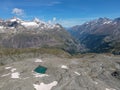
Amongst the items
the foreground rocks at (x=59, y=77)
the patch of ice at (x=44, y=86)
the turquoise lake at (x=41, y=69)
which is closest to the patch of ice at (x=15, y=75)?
the foreground rocks at (x=59, y=77)

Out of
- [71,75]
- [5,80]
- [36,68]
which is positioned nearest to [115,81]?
[71,75]

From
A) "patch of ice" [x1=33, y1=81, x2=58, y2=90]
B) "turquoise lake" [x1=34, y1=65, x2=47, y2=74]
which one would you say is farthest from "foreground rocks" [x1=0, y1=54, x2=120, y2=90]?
"turquoise lake" [x1=34, y1=65, x2=47, y2=74]

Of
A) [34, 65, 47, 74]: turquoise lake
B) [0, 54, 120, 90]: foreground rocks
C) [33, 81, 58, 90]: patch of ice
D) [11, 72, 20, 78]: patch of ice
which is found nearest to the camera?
[33, 81, 58, 90]: patch of ice

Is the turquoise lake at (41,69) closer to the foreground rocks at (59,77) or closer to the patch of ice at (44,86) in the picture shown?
the foreground rocks at (59,77)

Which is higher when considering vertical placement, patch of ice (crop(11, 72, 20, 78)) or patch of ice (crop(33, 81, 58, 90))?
patch of ice (crop(11, 72, 20, 78))

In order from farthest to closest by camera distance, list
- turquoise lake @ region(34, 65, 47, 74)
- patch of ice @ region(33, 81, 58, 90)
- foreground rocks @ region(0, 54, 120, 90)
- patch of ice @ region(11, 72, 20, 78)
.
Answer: turquoise lake @ region(34, 65, 47, 74) → patch of ice @ region(11, 72, 20, 78) → foreground rocks @ region(0, 54, 120, 90) → patch of ice @ region(33, 81, 58, 90)

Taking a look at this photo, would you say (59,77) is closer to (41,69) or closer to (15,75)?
(41,69)

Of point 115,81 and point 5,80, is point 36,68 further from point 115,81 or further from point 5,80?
point 115,81

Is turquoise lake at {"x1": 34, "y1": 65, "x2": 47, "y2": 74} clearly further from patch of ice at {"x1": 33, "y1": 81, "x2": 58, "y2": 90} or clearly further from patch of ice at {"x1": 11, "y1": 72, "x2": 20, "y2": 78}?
patch of ice at {"x1": 33, "y1": 81, "x2": 58, "y2": 90}
